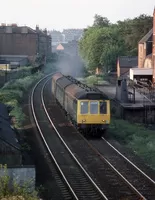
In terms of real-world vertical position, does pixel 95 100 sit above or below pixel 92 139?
above

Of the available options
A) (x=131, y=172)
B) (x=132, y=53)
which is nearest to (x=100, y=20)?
(x=132, y=53)

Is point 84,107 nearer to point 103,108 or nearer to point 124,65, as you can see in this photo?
point 103,108

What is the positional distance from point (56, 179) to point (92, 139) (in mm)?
8245

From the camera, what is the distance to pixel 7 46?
99938 millimetres

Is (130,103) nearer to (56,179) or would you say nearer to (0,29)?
(56,179)

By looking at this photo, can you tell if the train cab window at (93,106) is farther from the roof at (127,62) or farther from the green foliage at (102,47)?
the green foliage at (102,47)

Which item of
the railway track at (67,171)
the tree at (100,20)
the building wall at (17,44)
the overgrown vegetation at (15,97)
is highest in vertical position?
the tree at (100,20)

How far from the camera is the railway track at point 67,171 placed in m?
16.4

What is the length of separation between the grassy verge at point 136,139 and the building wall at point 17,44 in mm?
70206

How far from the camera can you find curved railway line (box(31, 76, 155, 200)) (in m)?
16.5

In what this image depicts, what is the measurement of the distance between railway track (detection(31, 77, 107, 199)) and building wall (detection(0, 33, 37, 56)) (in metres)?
70.6

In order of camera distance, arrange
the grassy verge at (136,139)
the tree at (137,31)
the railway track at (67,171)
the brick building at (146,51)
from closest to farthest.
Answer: the railway track at (67,171) < the grassy verge at (136,139) < the brick building at (146,51) < the tree at (137,31)

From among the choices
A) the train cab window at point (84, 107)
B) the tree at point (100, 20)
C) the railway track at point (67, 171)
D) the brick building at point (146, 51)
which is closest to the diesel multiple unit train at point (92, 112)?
the train cab window at point (84, 107)

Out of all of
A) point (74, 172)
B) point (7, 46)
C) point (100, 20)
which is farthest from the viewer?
point (100, 20)
